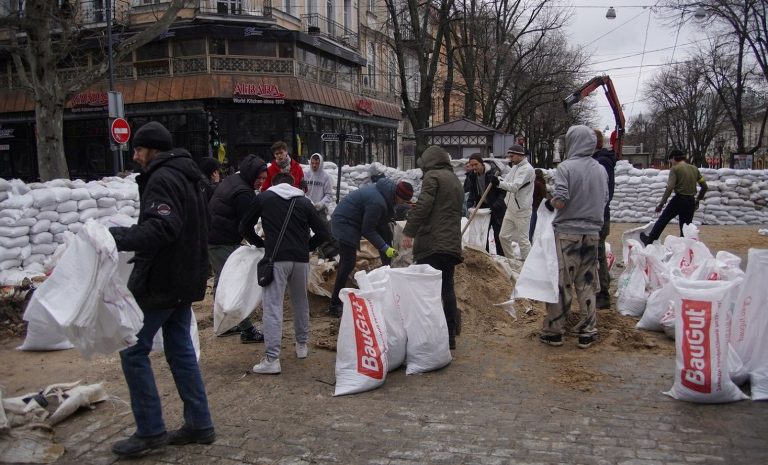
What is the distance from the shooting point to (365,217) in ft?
18.8

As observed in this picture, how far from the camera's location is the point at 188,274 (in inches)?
128

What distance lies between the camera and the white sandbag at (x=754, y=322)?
3.83 m

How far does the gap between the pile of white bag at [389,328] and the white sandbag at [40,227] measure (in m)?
5.27

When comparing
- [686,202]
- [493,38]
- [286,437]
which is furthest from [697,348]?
[493,38]

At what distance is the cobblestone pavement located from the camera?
320cm

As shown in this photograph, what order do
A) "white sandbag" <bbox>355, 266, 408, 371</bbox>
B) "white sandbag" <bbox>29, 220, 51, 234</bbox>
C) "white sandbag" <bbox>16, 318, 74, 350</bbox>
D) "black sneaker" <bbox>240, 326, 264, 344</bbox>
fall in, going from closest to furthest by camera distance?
1. "white sandbag" <bbox>355, 266, 408, 371</bbox>
2. "white sandbag" <bbox>16, 318, 74, 350</bbox>
3. "black sneaker" <bbox>240, 326, 264, 344</bbox>
4. "white sandbag" <bbox>29, 220, 51, 234</bbox>

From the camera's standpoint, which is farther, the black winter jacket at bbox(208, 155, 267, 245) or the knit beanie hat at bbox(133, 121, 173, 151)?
the black winter jacket at bbox(208, 155, 267, 245)

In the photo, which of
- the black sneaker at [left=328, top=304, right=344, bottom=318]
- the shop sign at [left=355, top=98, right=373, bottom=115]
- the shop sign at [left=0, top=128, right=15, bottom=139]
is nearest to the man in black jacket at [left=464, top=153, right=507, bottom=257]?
the black sneaker at [left=328, top=304, right=344, bottom=318]

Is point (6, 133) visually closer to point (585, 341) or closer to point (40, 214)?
point (40, 214)

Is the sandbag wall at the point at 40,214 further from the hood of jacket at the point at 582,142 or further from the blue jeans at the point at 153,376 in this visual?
the hood of jacket at the point at 582,142

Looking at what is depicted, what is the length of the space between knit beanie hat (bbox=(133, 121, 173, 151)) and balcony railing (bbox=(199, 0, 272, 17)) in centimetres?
2433

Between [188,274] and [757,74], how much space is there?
3158 cm

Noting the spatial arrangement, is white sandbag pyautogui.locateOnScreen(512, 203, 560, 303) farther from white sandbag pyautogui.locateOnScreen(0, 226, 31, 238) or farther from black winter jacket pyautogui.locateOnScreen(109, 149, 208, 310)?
white sandbag pyautogui.locateOnScreen(0, 226, 31, 238)

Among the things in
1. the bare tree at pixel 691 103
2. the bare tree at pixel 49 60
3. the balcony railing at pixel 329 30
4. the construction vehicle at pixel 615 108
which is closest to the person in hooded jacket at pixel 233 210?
the construction vehicle at pixel 615 108
